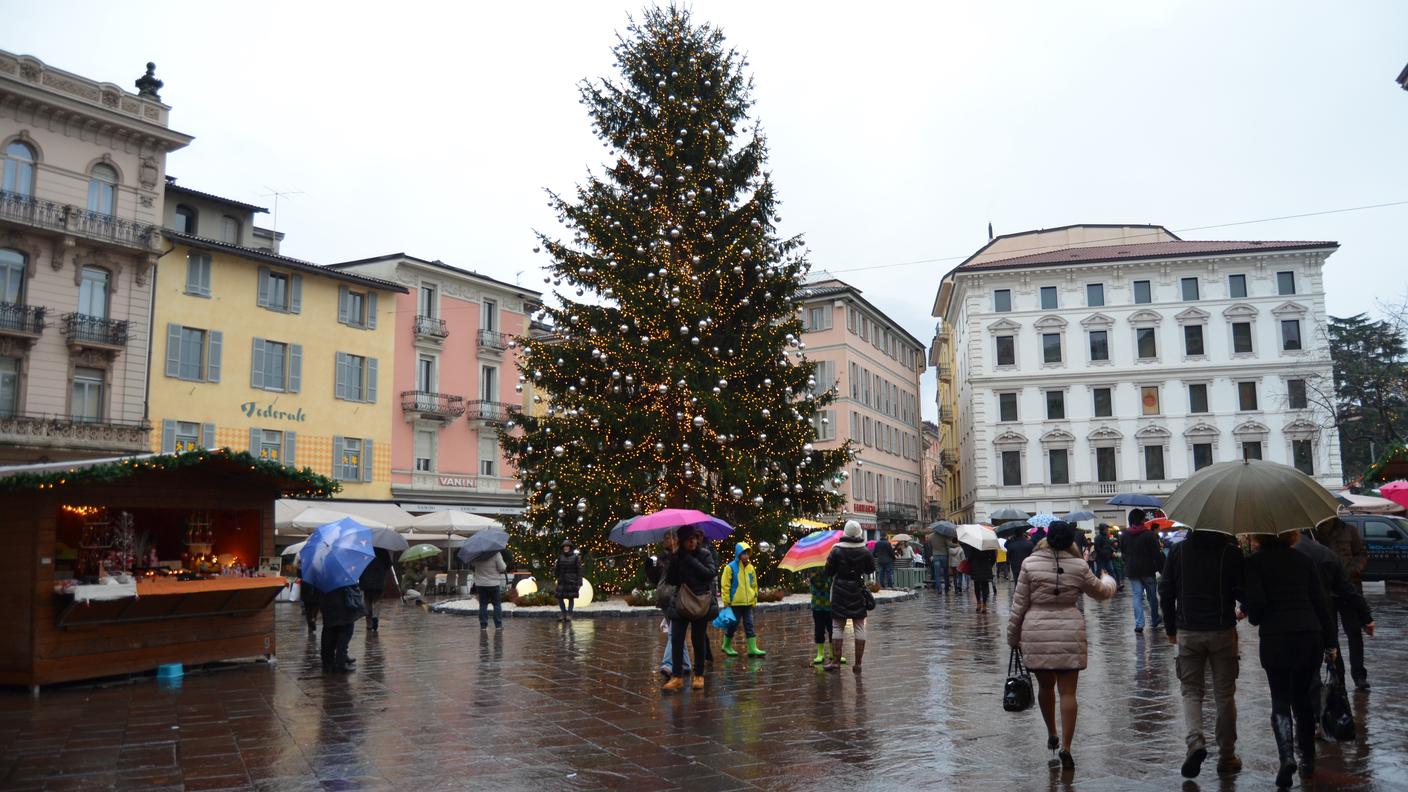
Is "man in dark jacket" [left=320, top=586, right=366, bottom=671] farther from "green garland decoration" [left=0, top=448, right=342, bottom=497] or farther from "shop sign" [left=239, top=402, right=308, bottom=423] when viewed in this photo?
"shop sign" [left=239, top=402, right=308, bottom=423]

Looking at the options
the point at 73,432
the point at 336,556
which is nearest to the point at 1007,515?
the point at 73,432

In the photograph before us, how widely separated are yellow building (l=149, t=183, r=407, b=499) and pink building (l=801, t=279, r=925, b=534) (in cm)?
1991

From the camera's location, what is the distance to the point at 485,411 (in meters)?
43.4

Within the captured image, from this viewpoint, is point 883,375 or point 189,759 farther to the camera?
point 883,375

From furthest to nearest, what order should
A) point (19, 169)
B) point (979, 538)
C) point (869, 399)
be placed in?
point (869, 399), point (19, 169), point (979, 538)

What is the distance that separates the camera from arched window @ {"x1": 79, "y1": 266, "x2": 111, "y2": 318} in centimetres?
3062

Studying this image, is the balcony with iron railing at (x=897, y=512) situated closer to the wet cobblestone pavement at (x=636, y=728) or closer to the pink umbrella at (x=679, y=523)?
the wet cobblestone pavement at (x=636, y=728)

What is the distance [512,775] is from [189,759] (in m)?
2.35

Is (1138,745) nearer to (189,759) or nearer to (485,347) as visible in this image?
(189,759)

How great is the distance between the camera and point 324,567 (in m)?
12.0

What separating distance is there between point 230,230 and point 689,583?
31.5m

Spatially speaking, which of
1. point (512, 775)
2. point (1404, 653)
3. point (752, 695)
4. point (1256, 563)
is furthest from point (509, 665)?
point (1404, 653)

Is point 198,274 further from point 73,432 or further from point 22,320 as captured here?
point 73,432

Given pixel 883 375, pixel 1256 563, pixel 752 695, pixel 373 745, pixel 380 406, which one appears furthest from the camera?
pixel 883 375
